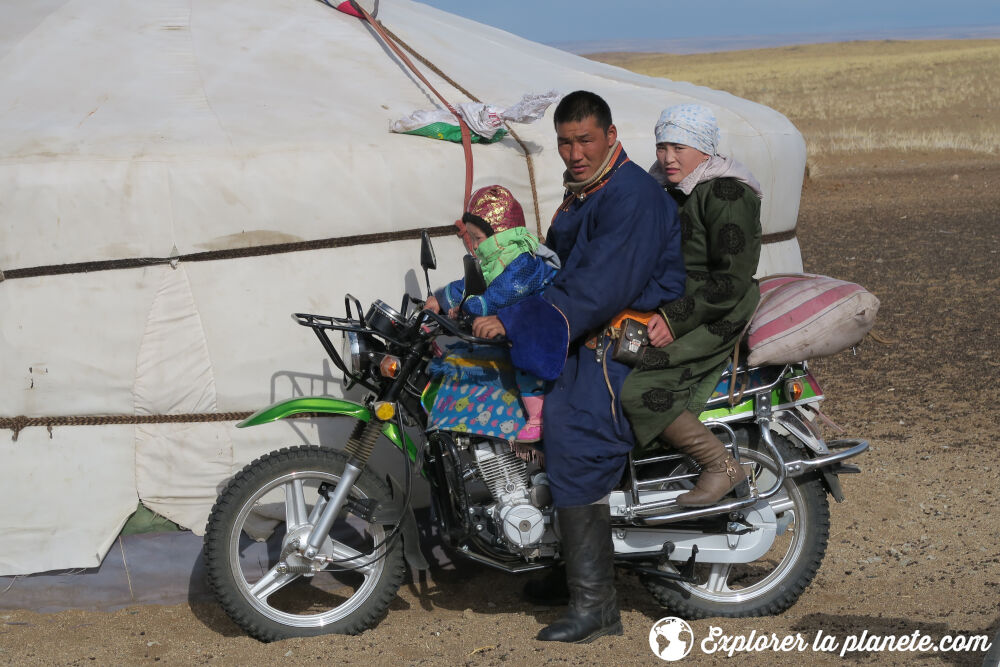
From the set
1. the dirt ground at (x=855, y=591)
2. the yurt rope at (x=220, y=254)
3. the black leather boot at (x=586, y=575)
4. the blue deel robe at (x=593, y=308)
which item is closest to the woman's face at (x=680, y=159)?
the blue deel robe at (x=593, y=308)

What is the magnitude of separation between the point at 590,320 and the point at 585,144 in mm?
499

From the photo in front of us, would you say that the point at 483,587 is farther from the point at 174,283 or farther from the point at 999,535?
the point at 999,535

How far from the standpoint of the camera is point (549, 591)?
393 centimetres

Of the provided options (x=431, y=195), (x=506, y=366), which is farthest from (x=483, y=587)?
A: (x=431, y=195)

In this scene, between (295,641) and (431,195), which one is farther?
(431,195)

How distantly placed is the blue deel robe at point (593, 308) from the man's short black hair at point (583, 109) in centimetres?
13

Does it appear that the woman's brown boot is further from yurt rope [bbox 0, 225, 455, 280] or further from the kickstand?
yurt rope [bbox 0, 225, 455, 280]

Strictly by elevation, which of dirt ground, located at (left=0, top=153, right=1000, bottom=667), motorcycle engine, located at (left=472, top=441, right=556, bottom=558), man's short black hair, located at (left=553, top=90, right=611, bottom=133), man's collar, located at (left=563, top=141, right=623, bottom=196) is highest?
man's short black hair, located at (left=553, top=90, right=611, bottom=133)

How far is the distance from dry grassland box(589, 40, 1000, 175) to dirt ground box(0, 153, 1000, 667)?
34.9 feet

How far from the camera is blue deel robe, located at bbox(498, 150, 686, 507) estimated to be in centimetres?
315

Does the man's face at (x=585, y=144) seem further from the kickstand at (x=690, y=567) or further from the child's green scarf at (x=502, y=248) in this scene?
the kickstand at (x=690, y=567)

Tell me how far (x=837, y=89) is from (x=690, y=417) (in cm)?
2931

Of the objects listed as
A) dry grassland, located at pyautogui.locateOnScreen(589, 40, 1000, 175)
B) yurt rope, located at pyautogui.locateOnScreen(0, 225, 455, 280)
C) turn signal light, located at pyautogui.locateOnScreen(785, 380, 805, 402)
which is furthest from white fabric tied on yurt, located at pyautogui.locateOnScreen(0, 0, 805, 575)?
dry grassland, located at pyautogui.locateOnScreen(589, 40, 1000, 175)

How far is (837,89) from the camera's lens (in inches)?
1204
